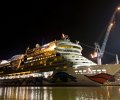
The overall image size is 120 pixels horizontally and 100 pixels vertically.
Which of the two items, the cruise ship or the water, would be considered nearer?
the water

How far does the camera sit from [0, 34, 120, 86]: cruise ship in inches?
1692

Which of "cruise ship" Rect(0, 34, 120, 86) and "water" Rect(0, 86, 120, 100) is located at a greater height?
"cruise ship" Rect(0, 34, 120, 86)

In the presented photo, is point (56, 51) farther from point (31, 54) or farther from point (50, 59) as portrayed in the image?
point (31, 54)

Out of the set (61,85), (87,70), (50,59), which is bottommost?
(61,85)

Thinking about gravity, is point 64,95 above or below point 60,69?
below

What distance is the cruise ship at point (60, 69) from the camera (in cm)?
4297

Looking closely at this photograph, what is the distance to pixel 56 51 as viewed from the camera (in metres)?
53.3

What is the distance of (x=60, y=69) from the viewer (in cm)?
4862

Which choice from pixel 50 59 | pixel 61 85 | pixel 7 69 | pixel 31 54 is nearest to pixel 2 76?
pixel 7 69

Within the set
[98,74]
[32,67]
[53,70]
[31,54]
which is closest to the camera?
[98,74]

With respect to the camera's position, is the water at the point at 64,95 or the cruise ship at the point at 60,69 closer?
the water at the point at 64,95

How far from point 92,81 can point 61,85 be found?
27.3 ft

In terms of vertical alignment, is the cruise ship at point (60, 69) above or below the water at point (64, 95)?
above

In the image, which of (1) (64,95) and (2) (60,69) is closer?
(1) (64,95)
